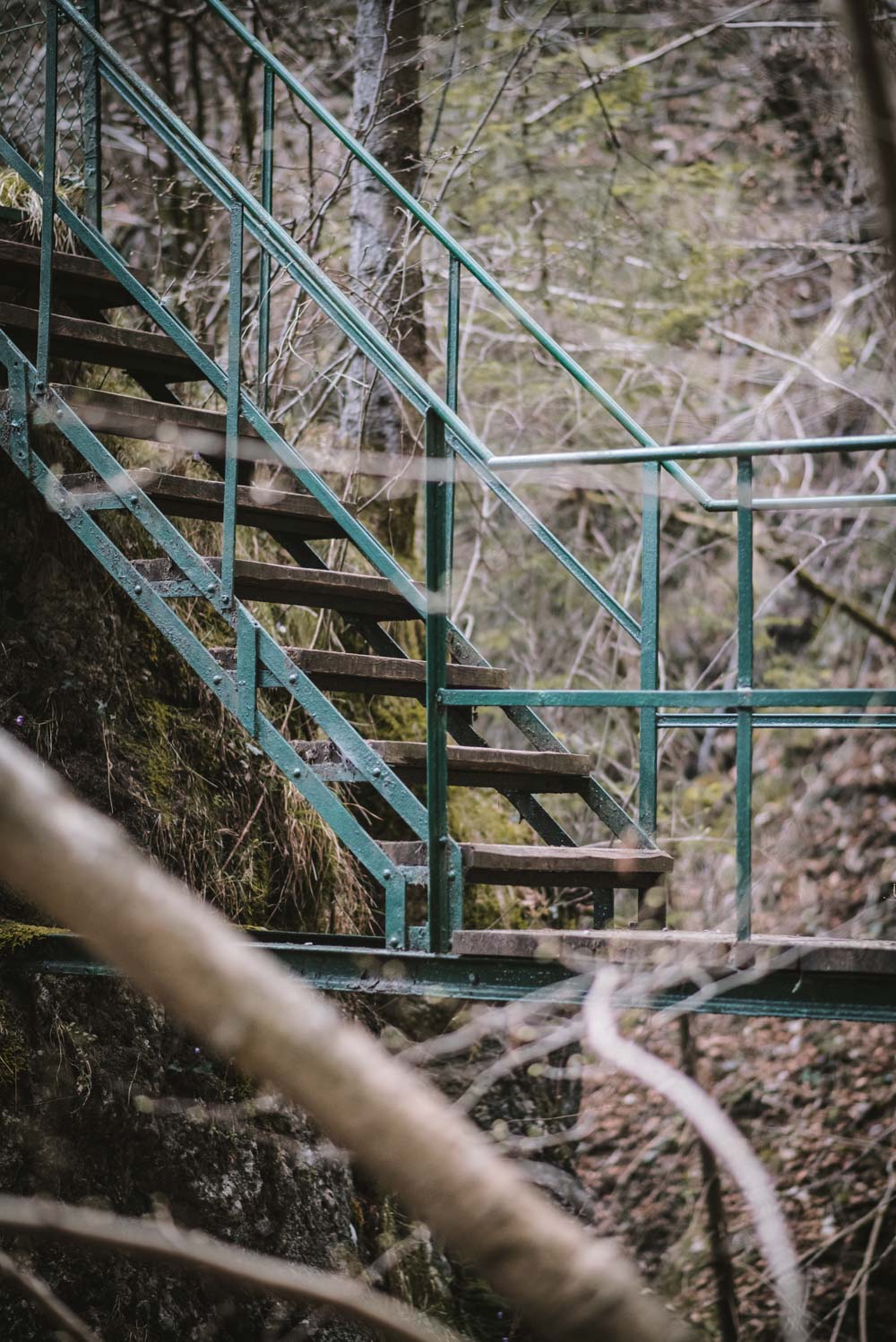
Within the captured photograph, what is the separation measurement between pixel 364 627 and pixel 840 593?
5.47 m

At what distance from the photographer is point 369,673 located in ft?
15.1

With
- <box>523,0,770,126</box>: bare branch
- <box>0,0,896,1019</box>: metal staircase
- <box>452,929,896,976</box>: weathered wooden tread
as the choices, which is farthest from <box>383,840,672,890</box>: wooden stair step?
<box>523,0,770,126</box>: bare branch

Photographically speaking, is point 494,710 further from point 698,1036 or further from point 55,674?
point 55,674

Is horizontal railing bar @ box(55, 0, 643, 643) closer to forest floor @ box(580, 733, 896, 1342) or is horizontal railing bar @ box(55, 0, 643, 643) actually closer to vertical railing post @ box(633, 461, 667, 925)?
vertical railing post @ box(633, 461, 667, 925)

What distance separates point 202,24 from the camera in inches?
353

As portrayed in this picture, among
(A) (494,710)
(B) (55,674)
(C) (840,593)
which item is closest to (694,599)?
(C) (840,593)

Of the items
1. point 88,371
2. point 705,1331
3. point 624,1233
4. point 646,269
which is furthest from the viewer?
point 646,269

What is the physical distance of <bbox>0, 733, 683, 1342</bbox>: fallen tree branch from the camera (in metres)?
1.01

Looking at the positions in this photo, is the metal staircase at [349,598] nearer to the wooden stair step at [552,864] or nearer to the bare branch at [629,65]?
the wooden stair step at [552,864]

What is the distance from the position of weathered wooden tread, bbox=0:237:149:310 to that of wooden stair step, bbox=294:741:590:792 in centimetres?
209

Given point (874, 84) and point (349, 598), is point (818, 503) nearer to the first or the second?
point (349, 598)

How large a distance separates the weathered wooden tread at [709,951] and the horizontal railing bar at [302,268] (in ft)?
4.73

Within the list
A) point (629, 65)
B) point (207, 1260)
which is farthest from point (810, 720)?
point (629, 65)

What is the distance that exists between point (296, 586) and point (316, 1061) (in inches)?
141
